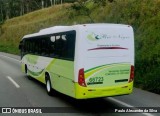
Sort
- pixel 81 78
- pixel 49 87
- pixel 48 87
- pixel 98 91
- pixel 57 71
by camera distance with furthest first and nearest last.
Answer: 1. pixel 48 87
2. pixel 49 87
3. pixel 57 71
4. pixel 98 91
5. pixel 81 78

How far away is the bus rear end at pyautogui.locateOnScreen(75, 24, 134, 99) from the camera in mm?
10672

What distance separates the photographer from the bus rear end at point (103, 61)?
35.0ft

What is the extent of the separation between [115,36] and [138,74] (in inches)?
218

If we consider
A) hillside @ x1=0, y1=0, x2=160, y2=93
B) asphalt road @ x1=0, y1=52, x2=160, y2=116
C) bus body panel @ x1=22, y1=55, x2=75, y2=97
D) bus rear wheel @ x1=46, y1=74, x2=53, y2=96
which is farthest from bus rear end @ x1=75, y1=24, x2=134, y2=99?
hillside @ x1=0, y1=0, x2=160, y2=93

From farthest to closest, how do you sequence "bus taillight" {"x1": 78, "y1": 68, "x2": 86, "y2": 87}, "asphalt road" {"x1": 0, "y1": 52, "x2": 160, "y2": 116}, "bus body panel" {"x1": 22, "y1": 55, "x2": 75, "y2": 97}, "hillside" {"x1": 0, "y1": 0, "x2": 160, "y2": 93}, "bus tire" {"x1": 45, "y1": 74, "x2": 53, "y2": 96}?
"hillside" {"x1": 0, "y1": 0, "x2": 160, "y2": 93}, "bus tire" {"x1": 45, "y1": 74, "x2": 53, "y2": 96}, "bus body panel" {"x1": 22, "y1": 55, "x2": 75, "y2": 97}, "asphalt road" {"x1": 0, "y1": 52, "x2": 160, "y2": 116}, "bus taillight" {"x1": 78, "y1": 68, "x2": 86, "y2": 87}

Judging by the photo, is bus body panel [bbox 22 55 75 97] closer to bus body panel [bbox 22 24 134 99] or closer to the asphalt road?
bus body panel [bbox 22 24 134 99]

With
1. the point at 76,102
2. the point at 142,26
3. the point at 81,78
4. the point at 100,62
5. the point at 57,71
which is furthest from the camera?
the point at 142,26

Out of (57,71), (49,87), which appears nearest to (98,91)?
(57,71)

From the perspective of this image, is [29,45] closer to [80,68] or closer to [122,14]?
[80,68]

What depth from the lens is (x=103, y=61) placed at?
36.0 ft

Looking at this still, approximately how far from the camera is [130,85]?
11.5 metres

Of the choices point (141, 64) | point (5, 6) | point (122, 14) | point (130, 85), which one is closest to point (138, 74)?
point (141, 64)

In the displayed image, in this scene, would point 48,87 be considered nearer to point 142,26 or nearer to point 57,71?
point 57,71

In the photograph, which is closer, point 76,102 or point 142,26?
point 76,102
